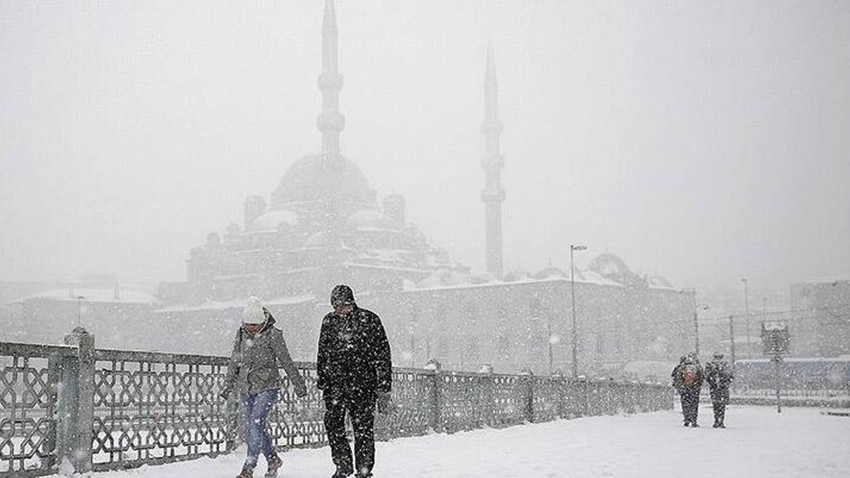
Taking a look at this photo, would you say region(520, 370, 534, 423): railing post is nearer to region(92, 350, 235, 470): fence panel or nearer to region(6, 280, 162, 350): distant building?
region(92, 350, 235, 470): fence panel

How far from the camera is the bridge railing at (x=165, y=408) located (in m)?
5.82

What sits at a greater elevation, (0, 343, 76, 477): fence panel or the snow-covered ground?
(0, 343, 76, 477): fence panel

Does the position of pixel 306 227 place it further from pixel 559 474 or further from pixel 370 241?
pixel 559 474

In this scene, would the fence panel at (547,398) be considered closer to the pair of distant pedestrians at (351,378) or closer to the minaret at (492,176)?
the pair of distant pedestrians at (351,378)

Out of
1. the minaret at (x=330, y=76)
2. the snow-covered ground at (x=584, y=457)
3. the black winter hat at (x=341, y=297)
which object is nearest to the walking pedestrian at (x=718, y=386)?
the snow-covered ground at (x=584, y=457)

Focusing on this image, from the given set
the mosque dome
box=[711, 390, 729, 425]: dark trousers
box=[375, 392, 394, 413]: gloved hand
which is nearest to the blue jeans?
box=[375, 392, 394, 413]: gloved hand

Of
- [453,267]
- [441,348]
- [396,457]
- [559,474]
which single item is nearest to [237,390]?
[396,457]

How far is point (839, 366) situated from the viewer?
40125 millimetres

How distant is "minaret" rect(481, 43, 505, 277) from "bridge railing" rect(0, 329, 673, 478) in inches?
1751

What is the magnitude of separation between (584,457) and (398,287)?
175 ft

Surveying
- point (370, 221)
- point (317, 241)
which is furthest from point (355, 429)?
point (370, 221)

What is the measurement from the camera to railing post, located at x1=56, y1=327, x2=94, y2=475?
589cm

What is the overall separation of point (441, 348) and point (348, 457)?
52231mm

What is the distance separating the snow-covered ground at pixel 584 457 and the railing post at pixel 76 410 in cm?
19
